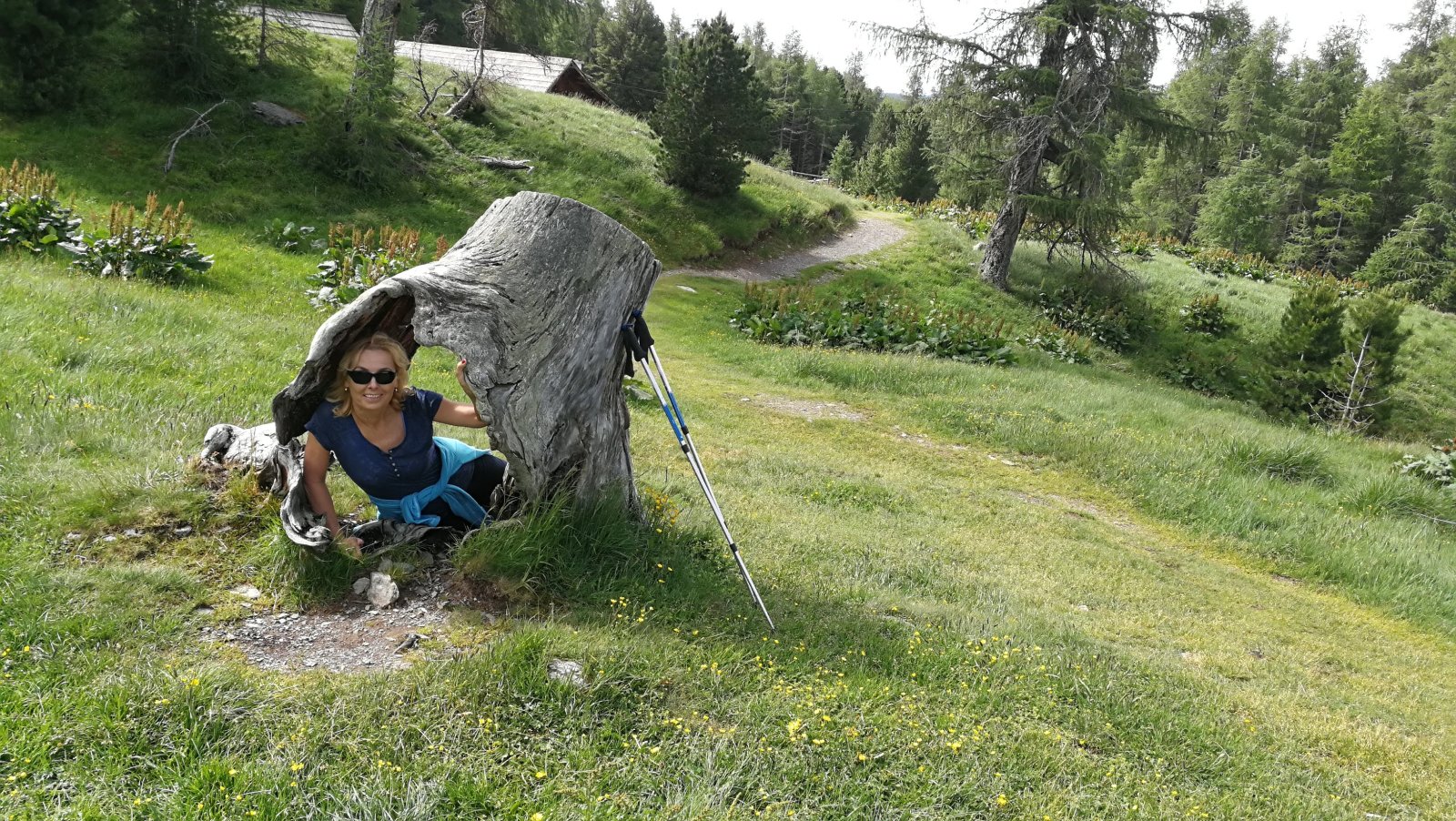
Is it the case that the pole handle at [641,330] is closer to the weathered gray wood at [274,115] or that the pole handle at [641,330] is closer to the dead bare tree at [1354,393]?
the dead bare tree at [1354,393]

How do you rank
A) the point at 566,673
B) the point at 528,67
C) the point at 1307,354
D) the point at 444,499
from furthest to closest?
the point at 528,67 → the point at 1307,354 → the point at 444,499 → the point at 566,673

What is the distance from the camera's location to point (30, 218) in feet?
36.8

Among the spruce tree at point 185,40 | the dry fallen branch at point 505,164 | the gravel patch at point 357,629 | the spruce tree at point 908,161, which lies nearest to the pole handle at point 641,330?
the gravel patch at point 357,629

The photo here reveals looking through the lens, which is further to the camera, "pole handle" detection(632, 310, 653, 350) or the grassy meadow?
"pole handle" detection(632, 310, 653, 350)

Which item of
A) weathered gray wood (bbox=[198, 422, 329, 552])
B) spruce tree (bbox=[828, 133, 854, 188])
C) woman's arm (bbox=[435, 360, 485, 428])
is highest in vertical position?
spruce tree (bbox=[828, 133, 854, 188])

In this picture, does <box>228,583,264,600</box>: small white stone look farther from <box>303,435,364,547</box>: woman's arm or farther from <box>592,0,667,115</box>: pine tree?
<box>592,0,667,115</box>: pine tree

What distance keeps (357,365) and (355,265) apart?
10.7 m

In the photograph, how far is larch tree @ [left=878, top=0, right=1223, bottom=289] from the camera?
21469mm

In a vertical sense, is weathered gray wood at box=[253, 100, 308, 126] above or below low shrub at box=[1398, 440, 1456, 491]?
above

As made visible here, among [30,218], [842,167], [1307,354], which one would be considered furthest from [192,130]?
[842,167]

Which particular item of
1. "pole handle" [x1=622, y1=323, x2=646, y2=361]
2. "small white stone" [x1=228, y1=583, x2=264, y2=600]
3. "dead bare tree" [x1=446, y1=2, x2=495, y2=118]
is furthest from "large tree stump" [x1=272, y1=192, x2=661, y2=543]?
"dead bare tree" [x1=446, y1=2, x2=495, y2=118]

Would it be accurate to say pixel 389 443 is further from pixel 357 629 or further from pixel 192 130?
pixel 192 130

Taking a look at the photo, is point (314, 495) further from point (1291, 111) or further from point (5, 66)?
point (1291, 111)

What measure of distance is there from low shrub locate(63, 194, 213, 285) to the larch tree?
1918cm
